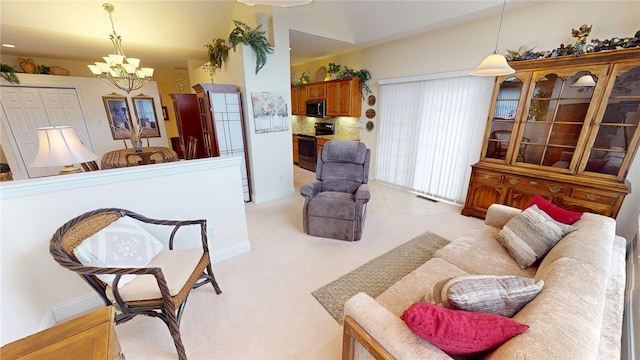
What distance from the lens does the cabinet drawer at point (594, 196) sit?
91.3 inches

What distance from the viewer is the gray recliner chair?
2.78 meters

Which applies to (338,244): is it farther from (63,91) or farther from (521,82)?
(63,91)

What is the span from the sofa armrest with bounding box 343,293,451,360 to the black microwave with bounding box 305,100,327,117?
486 centimetres

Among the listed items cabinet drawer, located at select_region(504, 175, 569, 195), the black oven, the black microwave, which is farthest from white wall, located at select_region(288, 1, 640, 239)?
the black oven

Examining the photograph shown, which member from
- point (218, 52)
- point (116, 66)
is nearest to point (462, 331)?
point (218, 52)

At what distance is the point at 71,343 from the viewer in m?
0.82

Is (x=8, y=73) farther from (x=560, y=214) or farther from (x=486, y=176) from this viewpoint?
(x=560, y=214)

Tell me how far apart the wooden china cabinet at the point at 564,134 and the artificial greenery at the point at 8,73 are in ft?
27.3

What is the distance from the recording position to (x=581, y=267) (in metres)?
1.23

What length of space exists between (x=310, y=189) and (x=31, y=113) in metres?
6.42

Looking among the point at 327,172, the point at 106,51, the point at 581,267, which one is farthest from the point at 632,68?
the point at 106,51

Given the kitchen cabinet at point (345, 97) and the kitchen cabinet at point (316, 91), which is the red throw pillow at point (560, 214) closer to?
the kitchen cabinet at point (345, 97)

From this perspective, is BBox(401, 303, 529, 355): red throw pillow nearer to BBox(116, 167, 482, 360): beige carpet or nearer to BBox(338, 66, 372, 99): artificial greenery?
BBox(116, 167, 482, 360): beige carpet

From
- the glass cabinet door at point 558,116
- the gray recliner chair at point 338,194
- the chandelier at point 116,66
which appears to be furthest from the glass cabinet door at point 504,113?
the chandelier at point 116,66
